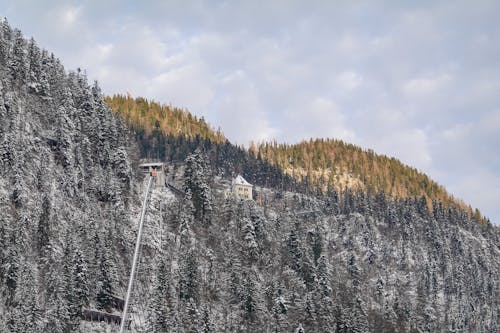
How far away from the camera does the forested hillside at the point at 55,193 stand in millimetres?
94625

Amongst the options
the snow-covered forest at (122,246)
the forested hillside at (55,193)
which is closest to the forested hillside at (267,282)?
the snow-covered forest at (122,246)

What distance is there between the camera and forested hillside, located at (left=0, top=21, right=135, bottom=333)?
9462cm

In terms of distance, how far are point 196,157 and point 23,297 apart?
74.0m

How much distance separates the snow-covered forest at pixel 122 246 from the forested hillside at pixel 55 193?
264mm

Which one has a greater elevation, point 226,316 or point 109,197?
point 109,197

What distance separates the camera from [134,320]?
10662 cm

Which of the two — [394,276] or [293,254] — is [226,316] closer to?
[293,254]

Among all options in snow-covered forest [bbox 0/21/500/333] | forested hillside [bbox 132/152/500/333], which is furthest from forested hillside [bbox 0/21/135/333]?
forested hillside [bbox 132/152/500/333]

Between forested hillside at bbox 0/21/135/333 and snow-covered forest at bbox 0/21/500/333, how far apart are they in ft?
0.87

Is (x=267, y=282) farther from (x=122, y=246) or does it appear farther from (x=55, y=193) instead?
(x=55, y=193)

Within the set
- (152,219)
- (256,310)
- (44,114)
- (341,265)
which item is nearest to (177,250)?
(152,219)

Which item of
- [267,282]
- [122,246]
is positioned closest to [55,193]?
[122,246]

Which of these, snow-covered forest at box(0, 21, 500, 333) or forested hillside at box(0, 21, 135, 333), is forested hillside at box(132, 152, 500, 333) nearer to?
snow-covered forest at box(0, 21, 500, 333)

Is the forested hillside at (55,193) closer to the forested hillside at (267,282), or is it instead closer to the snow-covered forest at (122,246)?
the snow-covered forest at (122,246)
